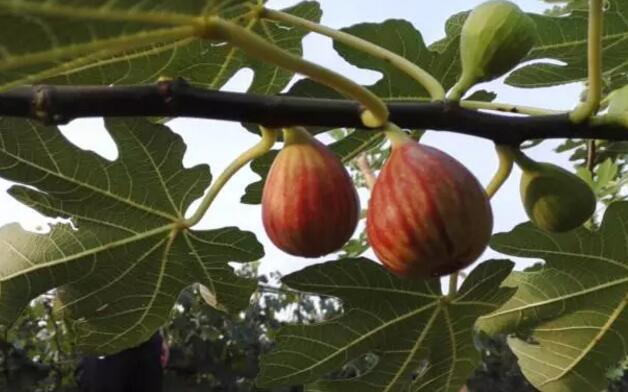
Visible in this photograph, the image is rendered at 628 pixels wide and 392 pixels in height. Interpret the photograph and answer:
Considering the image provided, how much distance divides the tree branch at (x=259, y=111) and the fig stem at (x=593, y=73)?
1 cm

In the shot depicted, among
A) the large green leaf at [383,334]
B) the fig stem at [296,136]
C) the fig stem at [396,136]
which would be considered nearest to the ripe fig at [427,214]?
the fig stem at [396,136]

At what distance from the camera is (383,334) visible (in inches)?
62.4

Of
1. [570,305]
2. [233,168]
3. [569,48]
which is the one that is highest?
[569,48]

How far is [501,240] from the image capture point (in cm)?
156

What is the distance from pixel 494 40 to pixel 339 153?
18.1 inches

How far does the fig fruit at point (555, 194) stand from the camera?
3.79 feet

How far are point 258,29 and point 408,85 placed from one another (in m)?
0.24

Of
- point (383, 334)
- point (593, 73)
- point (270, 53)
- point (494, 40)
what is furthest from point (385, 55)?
point (383, 334)

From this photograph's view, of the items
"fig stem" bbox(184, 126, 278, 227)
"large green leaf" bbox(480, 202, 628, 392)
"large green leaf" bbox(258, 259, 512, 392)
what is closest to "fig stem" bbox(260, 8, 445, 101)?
"fig stem" bbox(184, 126, 278, 227)

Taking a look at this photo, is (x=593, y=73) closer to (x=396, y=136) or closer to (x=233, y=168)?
(x=396, y=136)

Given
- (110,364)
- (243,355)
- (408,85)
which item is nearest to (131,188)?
(408,85)

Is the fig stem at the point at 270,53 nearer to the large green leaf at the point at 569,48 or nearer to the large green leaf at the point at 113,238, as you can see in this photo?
the large green leaf at the point at 113,238

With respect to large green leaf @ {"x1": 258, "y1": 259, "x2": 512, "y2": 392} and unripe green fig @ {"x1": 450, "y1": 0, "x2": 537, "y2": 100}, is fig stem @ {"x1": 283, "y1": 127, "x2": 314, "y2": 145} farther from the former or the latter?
large green leaf @ {"x1": 258, "y1": 259, "x2": 512, "y2": 392}

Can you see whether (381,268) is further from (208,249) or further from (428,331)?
(208,249)
